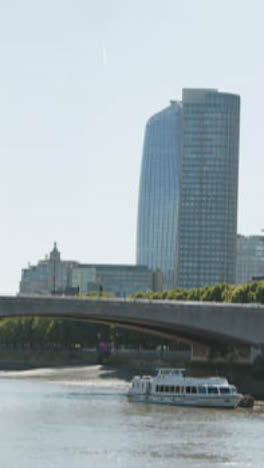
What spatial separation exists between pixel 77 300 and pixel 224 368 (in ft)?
47.7

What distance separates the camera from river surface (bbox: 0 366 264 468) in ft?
194

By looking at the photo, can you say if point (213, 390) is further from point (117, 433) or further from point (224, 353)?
point (224, 353)

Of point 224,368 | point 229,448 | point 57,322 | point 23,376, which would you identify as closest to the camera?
→ point 229,448

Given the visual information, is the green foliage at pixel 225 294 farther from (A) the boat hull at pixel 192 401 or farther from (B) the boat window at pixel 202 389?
(B) the boat window at pixel 202 389

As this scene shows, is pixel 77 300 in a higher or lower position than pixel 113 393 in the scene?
higher

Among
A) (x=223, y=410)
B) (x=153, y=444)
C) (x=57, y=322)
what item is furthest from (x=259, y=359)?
(x=57, y=322)

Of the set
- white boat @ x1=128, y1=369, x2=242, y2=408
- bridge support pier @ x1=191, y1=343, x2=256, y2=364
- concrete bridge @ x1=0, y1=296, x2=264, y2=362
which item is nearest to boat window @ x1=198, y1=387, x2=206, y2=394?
white boat @ x1=128, y1=369, x2=242, y2=408

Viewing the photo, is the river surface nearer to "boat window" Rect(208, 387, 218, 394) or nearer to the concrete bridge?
"boat window" Rect(208, 387, 218, 394)

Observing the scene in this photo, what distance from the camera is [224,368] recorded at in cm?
11175

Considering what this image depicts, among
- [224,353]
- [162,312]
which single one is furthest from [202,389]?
[224,353]

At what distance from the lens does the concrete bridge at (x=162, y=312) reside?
105562 mm

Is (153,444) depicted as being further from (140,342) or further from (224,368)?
(140,342)

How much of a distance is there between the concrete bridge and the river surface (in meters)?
7.45

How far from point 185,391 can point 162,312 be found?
14637 millimetres
